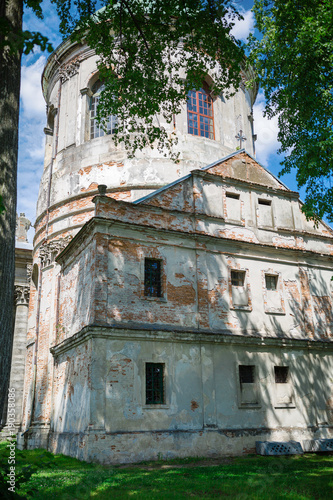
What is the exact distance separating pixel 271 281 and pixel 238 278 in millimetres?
1580

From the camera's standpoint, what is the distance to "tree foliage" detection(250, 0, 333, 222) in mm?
12227

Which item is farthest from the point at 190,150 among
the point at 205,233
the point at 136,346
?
the point at 136,346

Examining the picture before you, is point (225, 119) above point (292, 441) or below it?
above

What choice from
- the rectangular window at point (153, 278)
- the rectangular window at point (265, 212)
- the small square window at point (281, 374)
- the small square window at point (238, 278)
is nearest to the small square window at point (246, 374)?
the small square window at point (281, 374)

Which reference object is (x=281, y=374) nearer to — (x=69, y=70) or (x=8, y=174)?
(x=8, y=174)

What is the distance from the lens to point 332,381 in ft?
56.9

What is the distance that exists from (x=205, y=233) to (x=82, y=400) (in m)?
6.93

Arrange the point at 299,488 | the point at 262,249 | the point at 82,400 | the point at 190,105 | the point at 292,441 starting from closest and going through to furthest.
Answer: the point at 299,488
the point at 82,400
the point at 292,441
the point at 262,249
the point at 190,105

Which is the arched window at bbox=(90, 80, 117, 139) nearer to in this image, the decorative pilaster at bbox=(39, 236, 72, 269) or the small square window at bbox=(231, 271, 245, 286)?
the decorative pilaster at bbox=(39, 236, 72, 269)

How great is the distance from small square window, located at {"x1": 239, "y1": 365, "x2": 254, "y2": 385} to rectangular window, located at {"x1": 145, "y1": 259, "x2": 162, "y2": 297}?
12.8 feet

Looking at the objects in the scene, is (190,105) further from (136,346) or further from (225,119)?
(136,346)

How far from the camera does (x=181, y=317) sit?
1506cm

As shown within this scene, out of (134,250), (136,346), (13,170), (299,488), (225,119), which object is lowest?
(299,488)

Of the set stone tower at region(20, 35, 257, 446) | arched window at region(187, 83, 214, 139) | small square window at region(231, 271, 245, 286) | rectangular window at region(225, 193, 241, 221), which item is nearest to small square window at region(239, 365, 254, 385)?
small square window at region(231, 271, 245, 286)
